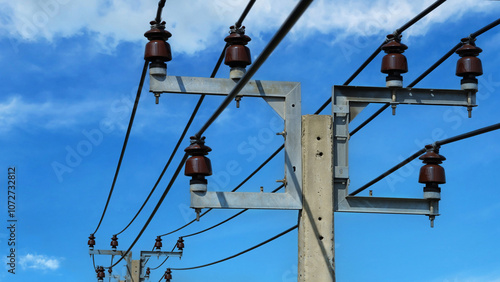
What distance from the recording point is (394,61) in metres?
11.5

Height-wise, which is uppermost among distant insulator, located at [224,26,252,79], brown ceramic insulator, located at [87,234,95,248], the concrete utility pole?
brown ceramic insulator, located at [87,234,95,248]

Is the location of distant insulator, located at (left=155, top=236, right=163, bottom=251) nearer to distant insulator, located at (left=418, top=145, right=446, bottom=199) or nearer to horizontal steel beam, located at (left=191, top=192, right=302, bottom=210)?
distant insulator, located at (left=418, top=145, right=446, bottom=199)

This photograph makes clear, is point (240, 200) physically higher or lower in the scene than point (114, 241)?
lower

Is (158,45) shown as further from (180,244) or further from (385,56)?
(180,244)

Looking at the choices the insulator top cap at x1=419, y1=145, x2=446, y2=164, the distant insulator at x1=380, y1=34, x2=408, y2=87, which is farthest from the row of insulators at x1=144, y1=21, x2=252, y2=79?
the insulator top cap at x1=419, y1=145, x2=446, y2=164

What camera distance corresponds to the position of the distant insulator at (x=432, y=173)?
11.6 meters

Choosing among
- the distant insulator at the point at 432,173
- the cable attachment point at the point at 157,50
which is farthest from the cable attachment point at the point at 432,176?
the cable attachment point at the point at 157,50

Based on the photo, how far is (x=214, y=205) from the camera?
1070 cm

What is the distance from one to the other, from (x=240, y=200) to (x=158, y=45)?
2157 mm

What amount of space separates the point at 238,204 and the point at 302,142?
106 cm

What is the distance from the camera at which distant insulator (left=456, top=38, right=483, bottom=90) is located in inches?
461

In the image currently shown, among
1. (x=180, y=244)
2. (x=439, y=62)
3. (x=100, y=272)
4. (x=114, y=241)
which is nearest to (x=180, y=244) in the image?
(x=180, y=244)

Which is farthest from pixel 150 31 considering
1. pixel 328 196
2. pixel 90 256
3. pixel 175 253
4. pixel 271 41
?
pixel 90 256

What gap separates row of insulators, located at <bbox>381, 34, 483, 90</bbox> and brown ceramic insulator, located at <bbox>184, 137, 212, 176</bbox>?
246 centimetres
